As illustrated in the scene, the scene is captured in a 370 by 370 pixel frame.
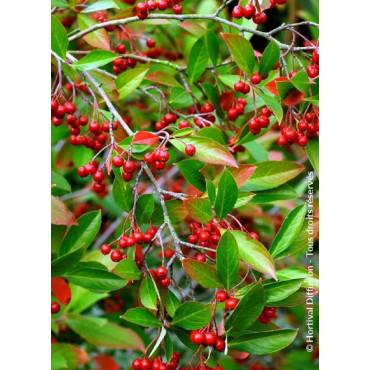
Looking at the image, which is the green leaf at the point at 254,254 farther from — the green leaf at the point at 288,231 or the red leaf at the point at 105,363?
the red leaf at the point at 105,363

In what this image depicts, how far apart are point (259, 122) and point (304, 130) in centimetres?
7

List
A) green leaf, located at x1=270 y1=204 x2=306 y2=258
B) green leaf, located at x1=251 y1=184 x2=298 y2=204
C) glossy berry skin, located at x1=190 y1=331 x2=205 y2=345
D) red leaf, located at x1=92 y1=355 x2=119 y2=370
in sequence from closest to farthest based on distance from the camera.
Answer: glossy berry skin, located at x1=190 y1=331 x2=205 y2=345
green leaf, located at x1=270 y1=204 x2=306 y2=258
green leaf, located at x1=251 y1=184 x2=298 y2=204
red leaf, located at x1=92 y1=355 x2=119 y2=370

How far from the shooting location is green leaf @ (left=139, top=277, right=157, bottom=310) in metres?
0.85

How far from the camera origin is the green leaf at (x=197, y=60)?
3.75 feet

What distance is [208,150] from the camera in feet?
2.84

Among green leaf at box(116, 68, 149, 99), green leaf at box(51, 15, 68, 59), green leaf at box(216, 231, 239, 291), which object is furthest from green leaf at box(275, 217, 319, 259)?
green leaf at box(51, 15, 68, 59)

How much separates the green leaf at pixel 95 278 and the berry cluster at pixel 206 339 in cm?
19

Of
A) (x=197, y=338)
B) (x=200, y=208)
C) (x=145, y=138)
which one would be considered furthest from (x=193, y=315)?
(x=145, y=138)

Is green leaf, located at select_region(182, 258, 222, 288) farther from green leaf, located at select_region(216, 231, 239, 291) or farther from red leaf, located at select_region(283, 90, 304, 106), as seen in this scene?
red leaf, located at select_region(283, 90, 304, 106)

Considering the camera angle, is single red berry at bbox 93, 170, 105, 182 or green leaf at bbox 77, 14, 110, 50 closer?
single red berry at bbox 93, 170, 105, 182

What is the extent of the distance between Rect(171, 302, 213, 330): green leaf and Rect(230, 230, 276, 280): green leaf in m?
0.08

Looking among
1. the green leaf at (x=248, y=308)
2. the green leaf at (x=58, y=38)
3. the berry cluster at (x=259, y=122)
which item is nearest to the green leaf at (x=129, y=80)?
the green leaf at (x=58, y=38)
